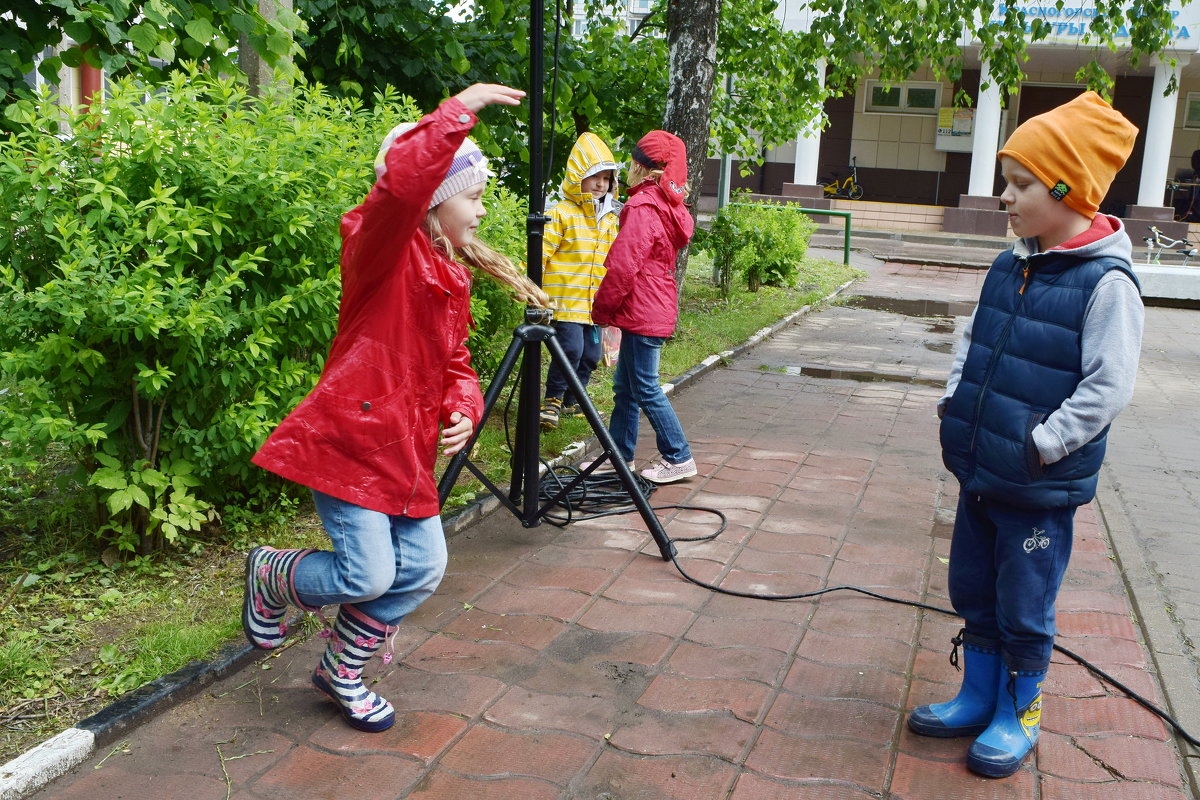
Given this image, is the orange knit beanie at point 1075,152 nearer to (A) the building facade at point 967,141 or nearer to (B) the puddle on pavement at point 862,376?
(B) the puddle on pavement at point 862,376

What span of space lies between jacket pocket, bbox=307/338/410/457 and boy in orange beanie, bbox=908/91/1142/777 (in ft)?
5.26

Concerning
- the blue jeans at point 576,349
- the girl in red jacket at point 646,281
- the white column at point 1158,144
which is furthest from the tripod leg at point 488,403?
the white column at point 1158,144

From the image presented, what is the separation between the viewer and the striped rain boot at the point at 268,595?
3.17 m

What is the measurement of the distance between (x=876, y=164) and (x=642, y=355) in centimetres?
2893

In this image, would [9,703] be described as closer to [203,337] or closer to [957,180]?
[203,337]

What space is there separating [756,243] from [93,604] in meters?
11.3

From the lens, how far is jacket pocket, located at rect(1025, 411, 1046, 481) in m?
2.91

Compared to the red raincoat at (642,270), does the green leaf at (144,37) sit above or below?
above

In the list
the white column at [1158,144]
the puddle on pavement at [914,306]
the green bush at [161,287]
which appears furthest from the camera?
the white column at [1158,144]

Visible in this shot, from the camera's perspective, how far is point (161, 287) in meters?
3.77

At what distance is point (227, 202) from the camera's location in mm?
4105

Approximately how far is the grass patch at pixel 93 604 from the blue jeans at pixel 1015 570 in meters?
2.35

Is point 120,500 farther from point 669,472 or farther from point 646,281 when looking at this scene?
point 669,472

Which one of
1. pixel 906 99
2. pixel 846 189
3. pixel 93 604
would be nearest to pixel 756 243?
pixel 93 604
